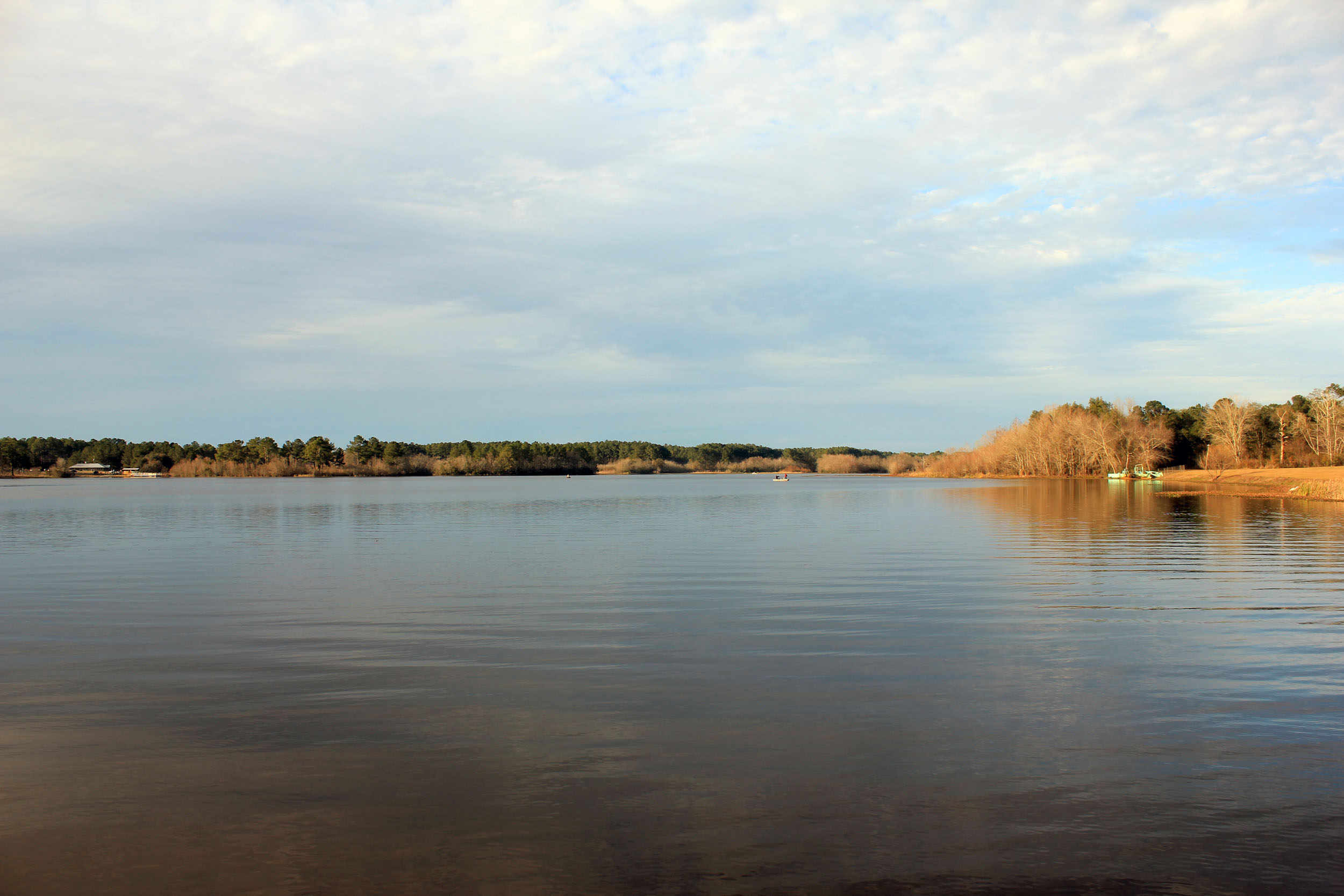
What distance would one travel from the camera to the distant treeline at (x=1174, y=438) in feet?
401

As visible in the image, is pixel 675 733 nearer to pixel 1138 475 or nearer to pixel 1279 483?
pixel 1279 483

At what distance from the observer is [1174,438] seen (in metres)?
153

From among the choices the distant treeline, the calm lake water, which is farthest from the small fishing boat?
the calm lake water

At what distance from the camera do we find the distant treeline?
122188 millimetres

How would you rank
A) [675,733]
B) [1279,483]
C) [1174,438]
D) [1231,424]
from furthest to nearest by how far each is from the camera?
1. [1174,438]
2. [1231,424]
3. [1279,483]
4. [675,733]

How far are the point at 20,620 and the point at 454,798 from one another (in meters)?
14.2

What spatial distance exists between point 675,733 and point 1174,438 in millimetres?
171179

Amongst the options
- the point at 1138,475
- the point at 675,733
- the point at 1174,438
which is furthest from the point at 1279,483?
the point at 675,733

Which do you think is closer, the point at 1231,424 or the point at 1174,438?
the point at 1231,424

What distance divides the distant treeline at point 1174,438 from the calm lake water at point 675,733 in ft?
410

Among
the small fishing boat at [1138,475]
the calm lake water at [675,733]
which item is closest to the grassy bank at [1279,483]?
the small fishing boat at [1138,475]

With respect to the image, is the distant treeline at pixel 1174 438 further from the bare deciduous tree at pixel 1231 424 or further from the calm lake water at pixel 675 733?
the calm lake water at pixel 675 733

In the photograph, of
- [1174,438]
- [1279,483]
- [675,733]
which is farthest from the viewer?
[1174,438]

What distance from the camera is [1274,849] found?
636cm
